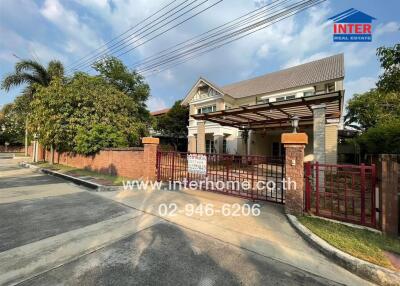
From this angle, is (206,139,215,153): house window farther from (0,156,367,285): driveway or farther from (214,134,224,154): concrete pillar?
(0,156,367,285): driveway

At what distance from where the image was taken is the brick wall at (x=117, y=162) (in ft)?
31.0

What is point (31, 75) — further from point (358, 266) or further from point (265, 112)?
point (358, 266)

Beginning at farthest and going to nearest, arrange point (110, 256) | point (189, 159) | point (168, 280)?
1. point (189, 159)
2. point (110, 256)
3. point (168, 280)

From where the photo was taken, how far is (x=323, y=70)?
16.0 meters

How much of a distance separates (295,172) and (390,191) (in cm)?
173

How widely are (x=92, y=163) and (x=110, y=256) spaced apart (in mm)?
10504

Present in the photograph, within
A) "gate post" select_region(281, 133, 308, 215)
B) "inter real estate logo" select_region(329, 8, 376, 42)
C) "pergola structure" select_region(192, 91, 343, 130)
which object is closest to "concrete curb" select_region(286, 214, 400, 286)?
"gate post" select_region(281, 133, 308, 215)

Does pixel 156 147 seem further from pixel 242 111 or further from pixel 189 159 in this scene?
pixel 242 111

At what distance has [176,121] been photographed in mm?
25312

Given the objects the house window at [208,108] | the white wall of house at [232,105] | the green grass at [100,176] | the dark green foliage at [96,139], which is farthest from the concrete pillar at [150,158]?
the house window at [208,108]

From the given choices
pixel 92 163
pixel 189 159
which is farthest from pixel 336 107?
pixel 92 163

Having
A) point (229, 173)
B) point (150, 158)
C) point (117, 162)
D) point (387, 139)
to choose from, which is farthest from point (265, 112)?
point (117, 162)

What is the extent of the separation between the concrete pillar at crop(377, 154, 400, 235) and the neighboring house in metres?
4.07

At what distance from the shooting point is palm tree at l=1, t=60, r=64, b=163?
48.6ft
